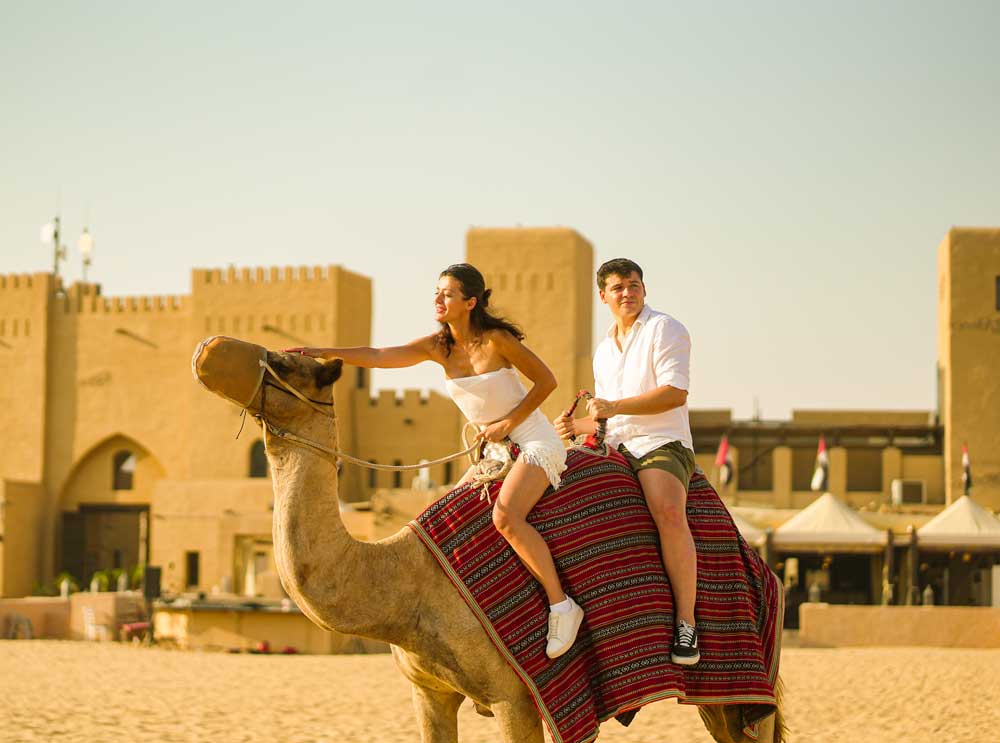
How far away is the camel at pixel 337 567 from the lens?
5496 mm

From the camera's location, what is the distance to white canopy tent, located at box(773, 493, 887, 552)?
28.7 metres

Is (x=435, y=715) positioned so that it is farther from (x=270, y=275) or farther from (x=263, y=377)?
(x=270, y=275)

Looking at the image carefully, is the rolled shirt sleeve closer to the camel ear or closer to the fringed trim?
the fringed trim

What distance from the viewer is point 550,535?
19.4 feet

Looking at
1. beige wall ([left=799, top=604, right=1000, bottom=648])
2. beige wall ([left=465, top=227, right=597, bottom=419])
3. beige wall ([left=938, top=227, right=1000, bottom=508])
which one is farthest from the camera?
beige wall ([left=465, top=227, right=597, bottom=419])

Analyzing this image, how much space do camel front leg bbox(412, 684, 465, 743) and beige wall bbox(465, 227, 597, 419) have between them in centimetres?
3661

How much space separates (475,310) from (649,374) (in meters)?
0.87

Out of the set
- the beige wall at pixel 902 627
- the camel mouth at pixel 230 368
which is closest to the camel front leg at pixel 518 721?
the camel mouth at pixel 230 368

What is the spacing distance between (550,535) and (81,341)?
145ft

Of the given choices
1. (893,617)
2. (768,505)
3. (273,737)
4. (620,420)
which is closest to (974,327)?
(768,505)

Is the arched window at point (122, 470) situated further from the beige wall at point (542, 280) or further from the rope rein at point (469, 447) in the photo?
the rope rein at point (469, 447)

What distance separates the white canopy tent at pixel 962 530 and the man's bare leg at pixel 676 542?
77.0 feet

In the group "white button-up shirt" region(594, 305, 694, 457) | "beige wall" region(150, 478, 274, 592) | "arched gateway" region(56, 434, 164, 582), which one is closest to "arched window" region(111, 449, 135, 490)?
"arched gateway" region(56, 434, 164, 582)

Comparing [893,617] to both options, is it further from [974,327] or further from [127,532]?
[127,532]
